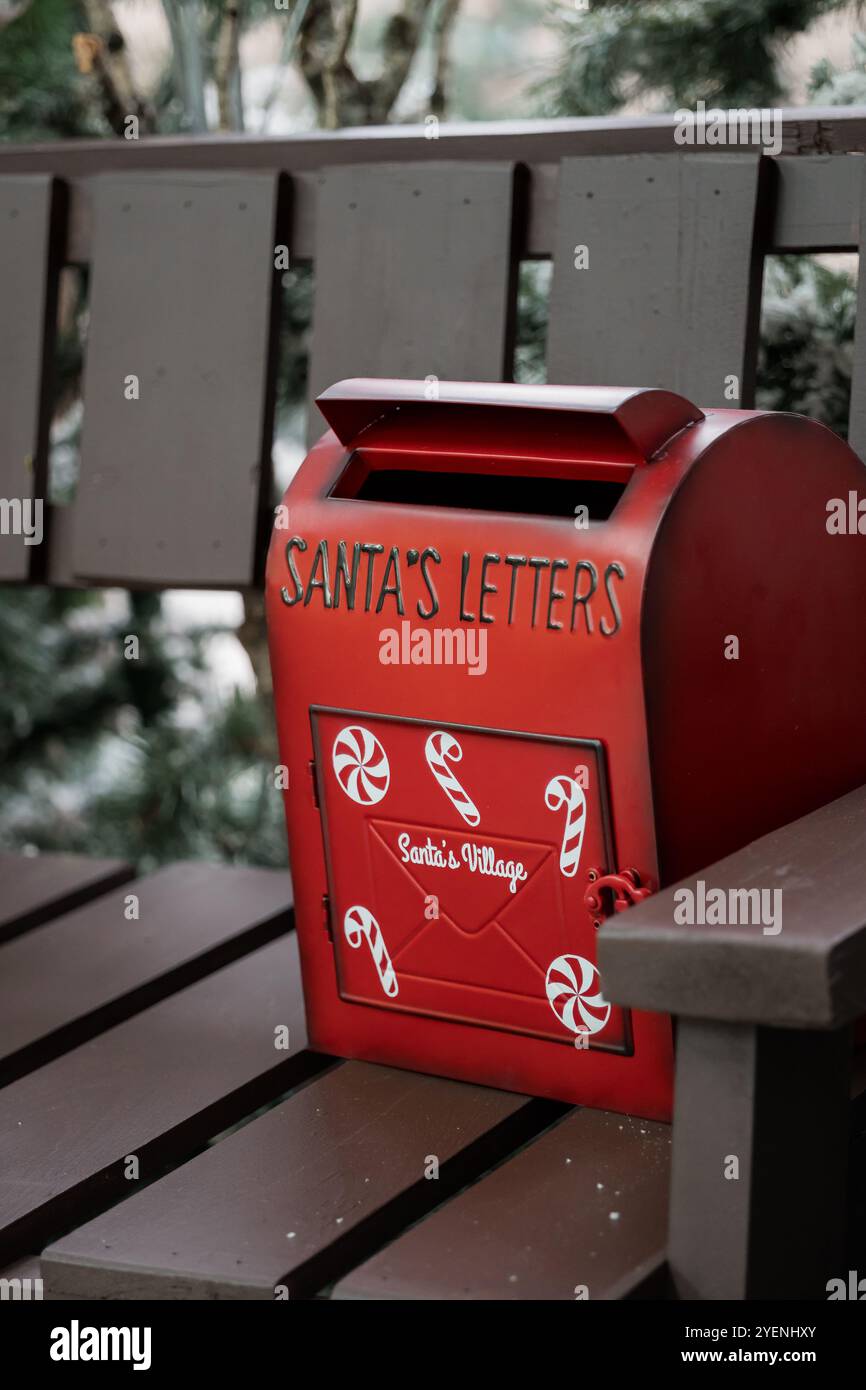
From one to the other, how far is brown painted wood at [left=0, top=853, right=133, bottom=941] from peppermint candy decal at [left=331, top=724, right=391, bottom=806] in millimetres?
760

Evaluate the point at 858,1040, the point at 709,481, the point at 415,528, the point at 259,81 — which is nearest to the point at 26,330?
the point at 415,528

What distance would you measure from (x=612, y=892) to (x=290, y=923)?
0.82 m

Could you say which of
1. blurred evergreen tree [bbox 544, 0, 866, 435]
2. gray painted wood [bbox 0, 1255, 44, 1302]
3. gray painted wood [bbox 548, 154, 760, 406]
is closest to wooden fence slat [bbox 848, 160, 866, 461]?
gray painted wood [bbox 548, 154, 760, 406]

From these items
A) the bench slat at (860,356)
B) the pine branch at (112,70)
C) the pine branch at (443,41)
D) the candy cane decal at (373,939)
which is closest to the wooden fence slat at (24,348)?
the pine branch at (112,70)

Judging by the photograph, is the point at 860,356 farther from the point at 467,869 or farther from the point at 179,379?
the point at 179,379

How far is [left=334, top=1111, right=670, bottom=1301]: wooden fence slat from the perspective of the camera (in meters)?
1.29

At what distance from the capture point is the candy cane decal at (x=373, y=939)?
1.63 meters

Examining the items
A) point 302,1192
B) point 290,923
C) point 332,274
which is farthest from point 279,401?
point 302,1192

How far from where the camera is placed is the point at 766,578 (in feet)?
4.92

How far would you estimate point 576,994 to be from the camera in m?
1.52

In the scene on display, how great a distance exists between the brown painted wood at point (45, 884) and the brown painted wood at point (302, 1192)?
2.24 ft

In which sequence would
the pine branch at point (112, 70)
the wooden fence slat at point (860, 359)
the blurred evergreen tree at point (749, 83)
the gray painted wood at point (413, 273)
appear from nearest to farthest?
the wooden fence slat at point (860, 359)
the gray painted wood at point (413, 273)
the blurred evergreen tree at point (749, 83)
the pine branch at point (112, 70)

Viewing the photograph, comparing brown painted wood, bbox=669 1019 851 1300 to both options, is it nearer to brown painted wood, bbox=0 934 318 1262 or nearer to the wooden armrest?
the wooden armrest

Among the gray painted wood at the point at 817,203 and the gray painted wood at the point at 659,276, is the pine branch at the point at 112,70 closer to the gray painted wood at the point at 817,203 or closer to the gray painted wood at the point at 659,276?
the gray painted wood at the point at 659,276
